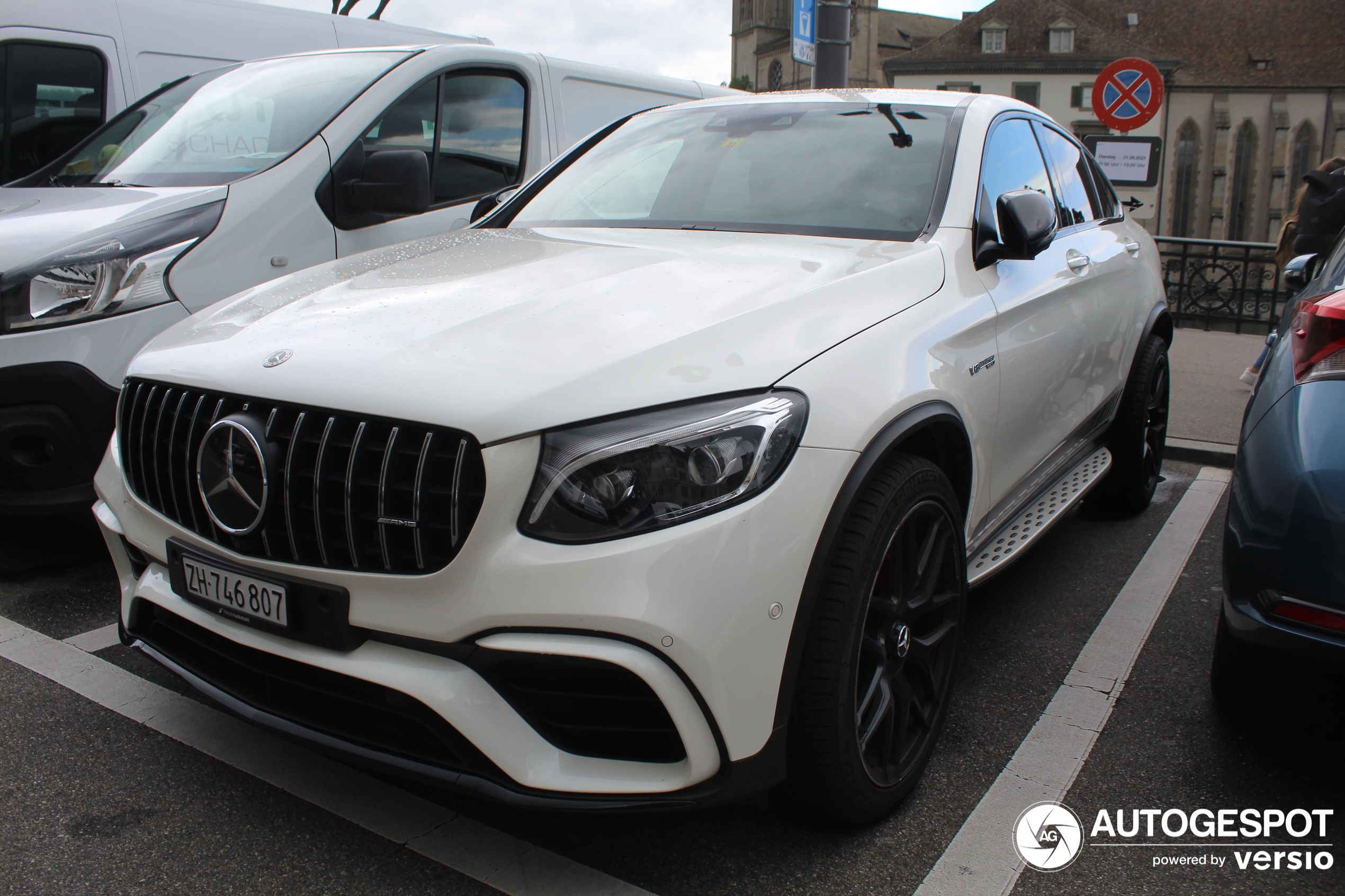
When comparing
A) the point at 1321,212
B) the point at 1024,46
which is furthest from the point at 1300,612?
the point at 1024,46

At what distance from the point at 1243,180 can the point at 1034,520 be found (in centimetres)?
7914

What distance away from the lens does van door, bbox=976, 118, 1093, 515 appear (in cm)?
283

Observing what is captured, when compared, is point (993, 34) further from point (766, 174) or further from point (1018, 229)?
point (1018, 229)

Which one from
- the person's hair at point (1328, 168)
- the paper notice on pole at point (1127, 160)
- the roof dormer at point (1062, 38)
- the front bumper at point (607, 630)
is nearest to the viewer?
the front bumper at point (607, 630)

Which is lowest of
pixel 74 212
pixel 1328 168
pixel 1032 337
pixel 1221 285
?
pixel 1221 285

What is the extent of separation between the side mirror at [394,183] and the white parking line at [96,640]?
1.86m

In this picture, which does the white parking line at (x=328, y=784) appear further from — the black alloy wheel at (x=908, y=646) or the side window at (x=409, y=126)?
the side window at (x=409, y=126)

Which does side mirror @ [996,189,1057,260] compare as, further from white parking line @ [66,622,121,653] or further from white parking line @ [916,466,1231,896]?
white parking line @ [66,622,121,653]

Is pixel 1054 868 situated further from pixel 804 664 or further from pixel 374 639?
pixel 374 639

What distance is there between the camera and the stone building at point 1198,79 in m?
68.1

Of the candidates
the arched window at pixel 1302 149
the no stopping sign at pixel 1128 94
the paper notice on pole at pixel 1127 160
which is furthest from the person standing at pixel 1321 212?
the arched window at pixel 1302 149

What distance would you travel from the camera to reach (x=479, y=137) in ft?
16.9

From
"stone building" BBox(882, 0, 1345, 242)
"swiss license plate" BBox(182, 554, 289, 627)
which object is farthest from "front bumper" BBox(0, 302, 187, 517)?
Result: "stone building" BBox(882, 0, 1345, 242)

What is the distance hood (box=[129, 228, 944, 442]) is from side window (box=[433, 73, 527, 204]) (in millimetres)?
2294
